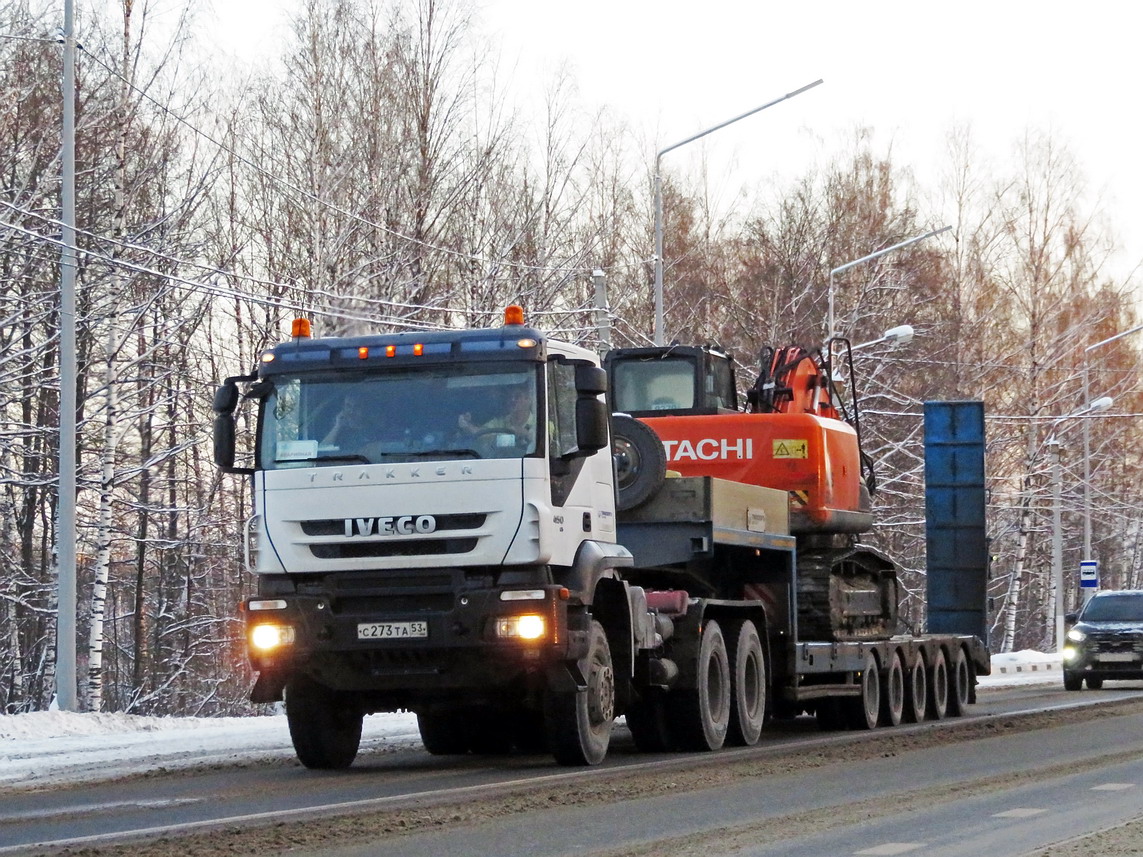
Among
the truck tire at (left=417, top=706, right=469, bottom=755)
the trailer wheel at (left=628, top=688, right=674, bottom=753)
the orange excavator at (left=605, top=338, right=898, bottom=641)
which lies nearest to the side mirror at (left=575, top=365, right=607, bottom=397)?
the trailer wheel at (left=628, top=688, right=674, bottom=753)

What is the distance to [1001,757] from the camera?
15195mm

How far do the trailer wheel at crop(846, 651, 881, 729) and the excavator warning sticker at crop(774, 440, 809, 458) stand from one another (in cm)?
244

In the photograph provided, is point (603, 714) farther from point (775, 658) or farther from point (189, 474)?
point (189, 474)

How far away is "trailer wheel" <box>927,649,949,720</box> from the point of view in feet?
72.9

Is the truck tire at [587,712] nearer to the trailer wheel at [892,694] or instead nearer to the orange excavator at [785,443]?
the orange excavator at [785,443]

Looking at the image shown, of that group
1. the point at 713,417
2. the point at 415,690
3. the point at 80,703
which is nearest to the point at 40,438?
the point at 80,703

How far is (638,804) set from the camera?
11383mm

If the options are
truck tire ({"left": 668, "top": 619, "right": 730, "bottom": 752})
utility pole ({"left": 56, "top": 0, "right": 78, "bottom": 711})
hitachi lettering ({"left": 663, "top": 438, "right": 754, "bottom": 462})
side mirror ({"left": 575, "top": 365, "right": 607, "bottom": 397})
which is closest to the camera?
side mirror ({"left": 575, "top": 365, "right": 607, "bottom": 397})

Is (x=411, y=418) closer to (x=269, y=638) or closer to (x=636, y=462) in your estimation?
(x=269, y=638)

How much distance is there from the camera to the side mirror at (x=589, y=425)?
1345 cm

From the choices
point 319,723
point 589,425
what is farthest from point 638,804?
point 319,723

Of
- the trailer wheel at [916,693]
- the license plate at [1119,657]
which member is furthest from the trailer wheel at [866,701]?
the license plate at [1119,657]

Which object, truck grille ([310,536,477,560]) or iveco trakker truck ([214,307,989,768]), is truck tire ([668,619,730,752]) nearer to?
iveco trakker truck ([214,307,989,768])

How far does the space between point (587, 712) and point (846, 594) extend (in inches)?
249
